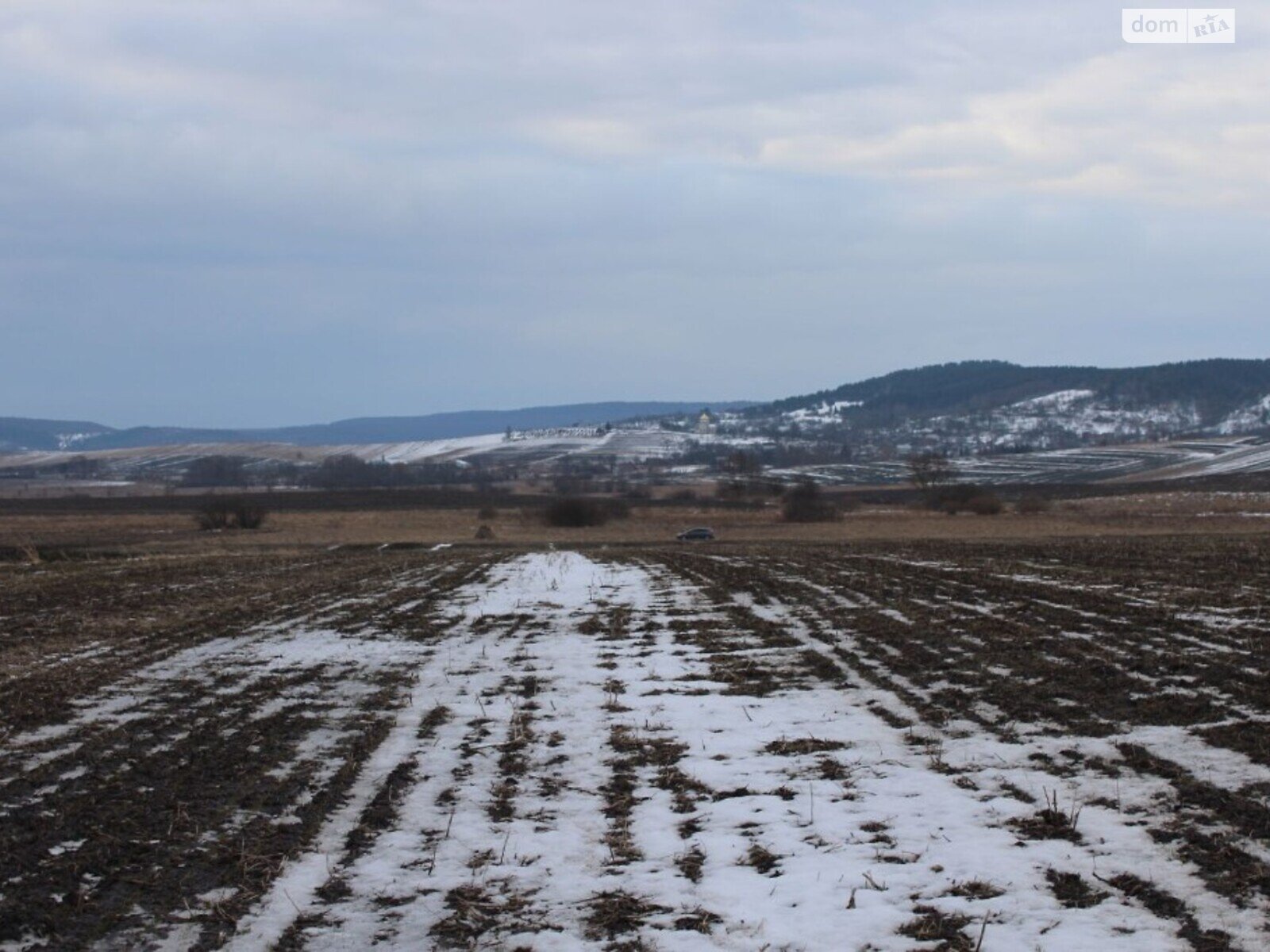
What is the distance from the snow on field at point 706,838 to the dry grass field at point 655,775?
31 mm

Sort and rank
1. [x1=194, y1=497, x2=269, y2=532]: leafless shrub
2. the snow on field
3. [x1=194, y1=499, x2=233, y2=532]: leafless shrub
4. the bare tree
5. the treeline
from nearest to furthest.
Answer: the snow on field
[x1=194, y1=499, x2=233, y2=532]: leafless shrub
[x1=194, y1=497, x2=269, y2=532]: leafless shrub
the bare tree
the treeline

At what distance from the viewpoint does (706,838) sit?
7465 millimetres

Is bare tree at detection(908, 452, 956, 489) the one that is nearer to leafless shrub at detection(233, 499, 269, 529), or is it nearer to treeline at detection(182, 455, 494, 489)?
leafless shrub at detection(233, 499, 269, 529)

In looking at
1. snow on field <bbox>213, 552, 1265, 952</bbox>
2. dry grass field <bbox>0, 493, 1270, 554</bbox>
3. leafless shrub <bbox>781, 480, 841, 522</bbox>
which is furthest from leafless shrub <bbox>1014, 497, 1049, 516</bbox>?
snow on field <bbox>213, 552, 1265, 952</bbox>

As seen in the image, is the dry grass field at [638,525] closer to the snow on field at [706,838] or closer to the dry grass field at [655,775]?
the dry grass field at [655,775]

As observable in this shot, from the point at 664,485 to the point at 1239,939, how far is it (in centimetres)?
13189

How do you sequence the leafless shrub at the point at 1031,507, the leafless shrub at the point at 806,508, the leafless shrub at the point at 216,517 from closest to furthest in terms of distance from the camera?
the leafless shrub at the point at 216,517 → the leafless shrub at the point at 806,508 → the leafless shrub at the point at 1031,507

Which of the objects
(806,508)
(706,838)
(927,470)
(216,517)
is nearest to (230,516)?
(216,517)

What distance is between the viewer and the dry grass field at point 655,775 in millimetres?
6203

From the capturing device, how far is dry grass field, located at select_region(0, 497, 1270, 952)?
620 cm

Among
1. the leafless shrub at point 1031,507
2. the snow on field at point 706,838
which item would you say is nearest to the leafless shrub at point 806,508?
the leafless shrub at point 1031,507

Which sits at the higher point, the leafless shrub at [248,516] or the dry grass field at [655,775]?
the dry grass field at [655,775]

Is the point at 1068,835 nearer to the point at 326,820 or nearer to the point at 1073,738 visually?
the point at 1073,738

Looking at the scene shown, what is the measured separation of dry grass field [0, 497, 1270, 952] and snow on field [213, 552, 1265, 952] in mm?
31
